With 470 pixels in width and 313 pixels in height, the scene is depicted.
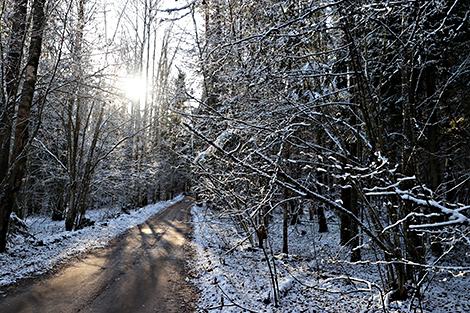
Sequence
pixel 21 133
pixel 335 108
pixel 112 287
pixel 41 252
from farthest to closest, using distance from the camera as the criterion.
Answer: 1. pixel 41 252
2. pixel 21 133
3. pixel 112 287
4. pixel 335 108

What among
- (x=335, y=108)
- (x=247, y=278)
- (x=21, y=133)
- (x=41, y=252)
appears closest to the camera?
(x=335, y=108)

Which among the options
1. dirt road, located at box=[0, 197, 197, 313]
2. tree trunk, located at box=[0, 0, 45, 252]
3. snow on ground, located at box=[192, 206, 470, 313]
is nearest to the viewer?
dirt road, located at box=[0, 197, 197, 313]

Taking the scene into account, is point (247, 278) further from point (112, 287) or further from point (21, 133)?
point (21, 133)

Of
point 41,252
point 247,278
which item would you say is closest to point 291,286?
point 247,278

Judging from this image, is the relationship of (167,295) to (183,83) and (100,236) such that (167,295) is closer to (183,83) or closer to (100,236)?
(183,83)

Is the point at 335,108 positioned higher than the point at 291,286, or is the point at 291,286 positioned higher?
the point at 335,108

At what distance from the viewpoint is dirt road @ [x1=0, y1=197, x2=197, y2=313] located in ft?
16.5

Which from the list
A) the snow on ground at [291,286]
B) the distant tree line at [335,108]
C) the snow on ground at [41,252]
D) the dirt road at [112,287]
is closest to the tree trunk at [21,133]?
the snow on ground at [41,252]

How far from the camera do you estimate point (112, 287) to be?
603 cm

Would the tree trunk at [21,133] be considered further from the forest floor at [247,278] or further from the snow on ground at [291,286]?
the snow on ground at [291,286]

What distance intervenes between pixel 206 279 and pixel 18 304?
12.8ft

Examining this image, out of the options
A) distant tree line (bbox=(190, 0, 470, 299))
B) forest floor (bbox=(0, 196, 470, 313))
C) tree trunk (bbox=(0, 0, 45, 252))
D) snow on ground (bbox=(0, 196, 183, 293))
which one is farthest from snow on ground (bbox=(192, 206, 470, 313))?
tree trunk (bbox=(0, 0, 45, 252))

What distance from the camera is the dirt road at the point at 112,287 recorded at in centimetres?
503

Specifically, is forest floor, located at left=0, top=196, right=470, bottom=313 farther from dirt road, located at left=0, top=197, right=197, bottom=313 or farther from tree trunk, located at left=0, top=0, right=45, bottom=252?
tree trunk, located at left=0, top=0, right=45, bottom=252
